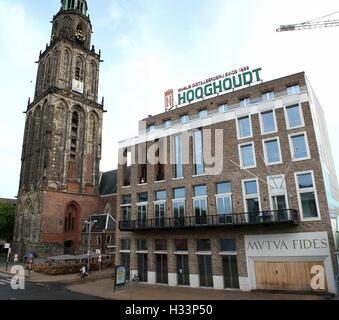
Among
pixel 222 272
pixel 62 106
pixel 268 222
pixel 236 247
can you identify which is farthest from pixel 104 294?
pixel 62 106

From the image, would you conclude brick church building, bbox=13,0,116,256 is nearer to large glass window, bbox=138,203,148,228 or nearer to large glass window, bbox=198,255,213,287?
large glass window, bbox=138,203,148,228

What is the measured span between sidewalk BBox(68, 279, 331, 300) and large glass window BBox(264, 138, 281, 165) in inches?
427

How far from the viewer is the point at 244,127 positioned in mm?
27891

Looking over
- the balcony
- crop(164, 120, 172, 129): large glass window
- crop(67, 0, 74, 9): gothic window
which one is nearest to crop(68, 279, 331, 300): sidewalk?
the balcony

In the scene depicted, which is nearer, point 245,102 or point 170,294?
point 170,294

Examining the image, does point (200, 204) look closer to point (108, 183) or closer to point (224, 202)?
point (224, 202)

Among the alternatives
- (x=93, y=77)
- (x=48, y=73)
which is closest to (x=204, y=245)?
(x=93, y=77)

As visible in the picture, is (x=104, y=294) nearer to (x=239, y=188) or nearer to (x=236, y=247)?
(x=236, y=247)

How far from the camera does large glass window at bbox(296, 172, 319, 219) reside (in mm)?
22656

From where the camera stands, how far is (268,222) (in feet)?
75.0

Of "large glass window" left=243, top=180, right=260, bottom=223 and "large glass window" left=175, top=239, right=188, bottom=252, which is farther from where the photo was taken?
"large glass window" left=175, top=239, right=188, bottom=252

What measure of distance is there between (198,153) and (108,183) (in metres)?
41.1

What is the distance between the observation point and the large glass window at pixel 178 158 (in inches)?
1198

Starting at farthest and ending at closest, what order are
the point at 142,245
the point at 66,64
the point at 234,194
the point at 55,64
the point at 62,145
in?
1. the point at 66,64
2. the point at 55,64
3. the point at 62,145
4. the point at 142,245
5. the point at 234,194
